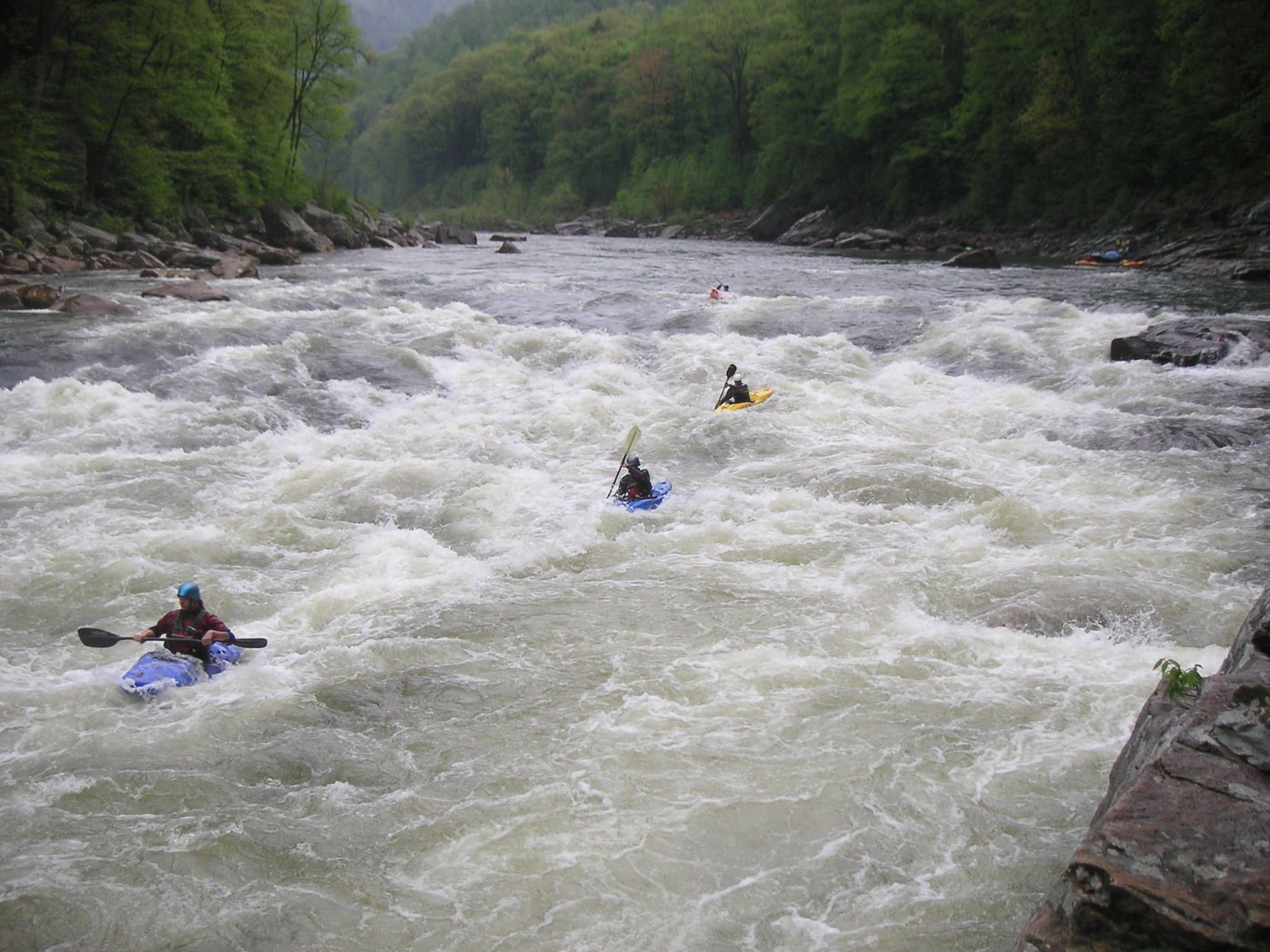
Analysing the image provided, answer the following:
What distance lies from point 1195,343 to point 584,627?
11.5m

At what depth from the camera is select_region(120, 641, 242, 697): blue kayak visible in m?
6.13

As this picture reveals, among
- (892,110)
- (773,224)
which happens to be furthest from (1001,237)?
(773,224)

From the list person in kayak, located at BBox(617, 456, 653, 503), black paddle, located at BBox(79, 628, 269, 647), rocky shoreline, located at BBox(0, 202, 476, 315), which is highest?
rocky shoreline, located at BBox(0, 202, 476, 315)

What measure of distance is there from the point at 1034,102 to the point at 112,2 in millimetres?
31279

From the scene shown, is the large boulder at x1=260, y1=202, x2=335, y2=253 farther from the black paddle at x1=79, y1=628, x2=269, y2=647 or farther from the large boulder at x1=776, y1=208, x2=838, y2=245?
the black paddle at x1=79, y1=628, x2=269, y2=647

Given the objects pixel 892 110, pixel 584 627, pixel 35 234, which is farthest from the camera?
pixel 892 110

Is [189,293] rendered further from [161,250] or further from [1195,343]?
[1195,343]

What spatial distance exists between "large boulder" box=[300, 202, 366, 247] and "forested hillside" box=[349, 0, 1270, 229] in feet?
82.1

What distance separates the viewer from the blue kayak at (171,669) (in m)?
6.13

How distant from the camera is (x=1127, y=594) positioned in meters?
7.35

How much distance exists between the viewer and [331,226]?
119 ft

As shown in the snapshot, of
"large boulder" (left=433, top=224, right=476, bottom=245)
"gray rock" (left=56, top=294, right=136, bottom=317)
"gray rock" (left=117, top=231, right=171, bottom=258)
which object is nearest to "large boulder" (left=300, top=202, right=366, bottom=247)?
"large boulder" (left=433, top=224, right=476, bottom=245)

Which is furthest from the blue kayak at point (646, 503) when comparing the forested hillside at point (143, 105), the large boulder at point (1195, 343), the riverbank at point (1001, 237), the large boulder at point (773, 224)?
the large boulder at point (773, 224)

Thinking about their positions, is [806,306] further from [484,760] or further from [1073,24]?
[1073,24]
